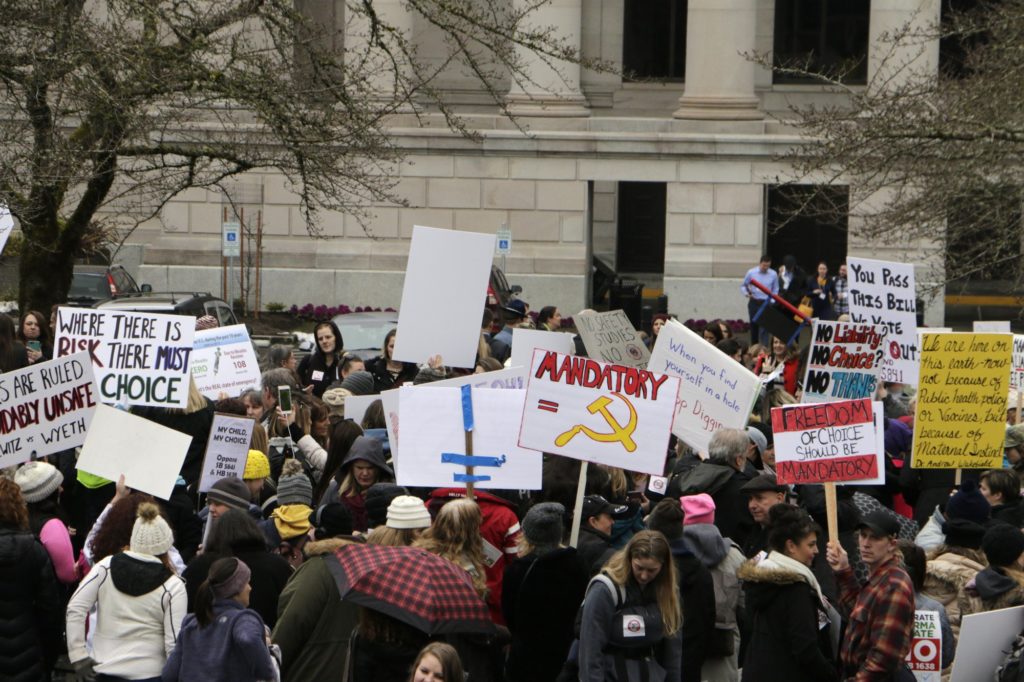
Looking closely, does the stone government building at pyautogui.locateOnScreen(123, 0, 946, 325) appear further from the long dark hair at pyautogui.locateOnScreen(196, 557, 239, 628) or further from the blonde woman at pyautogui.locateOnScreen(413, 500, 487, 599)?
the long dark hair at pyautogui.locateOnScreen(196, 557, 239, 628)

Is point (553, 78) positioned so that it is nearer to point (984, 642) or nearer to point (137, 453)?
point (137, 453)

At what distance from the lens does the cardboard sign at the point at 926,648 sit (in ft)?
25.7

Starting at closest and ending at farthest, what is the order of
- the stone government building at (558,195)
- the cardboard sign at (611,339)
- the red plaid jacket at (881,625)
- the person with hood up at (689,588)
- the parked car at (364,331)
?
1. the red plaid jacket at (881,625)
2. the person with hood up at (689,588)
3. the cardboard sign at (611,339)
4. the parked car at (364,331)
5. the stone government building at (558,195)

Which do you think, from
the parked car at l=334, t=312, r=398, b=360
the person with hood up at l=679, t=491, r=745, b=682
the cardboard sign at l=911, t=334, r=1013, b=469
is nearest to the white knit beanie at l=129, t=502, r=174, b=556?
the person with hood up at l=679, t=491, r=745, b=682

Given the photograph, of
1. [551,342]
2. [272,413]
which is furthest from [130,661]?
[551,342]

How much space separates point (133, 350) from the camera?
11.5 m

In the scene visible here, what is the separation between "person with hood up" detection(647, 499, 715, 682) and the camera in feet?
26.8

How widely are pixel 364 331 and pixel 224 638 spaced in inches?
493

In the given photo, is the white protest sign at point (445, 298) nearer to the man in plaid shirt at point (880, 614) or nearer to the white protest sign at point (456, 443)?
the white protest sign at point (456, 443)

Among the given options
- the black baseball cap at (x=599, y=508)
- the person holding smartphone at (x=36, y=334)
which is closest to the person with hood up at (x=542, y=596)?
the black baseball cap at (x=599, y=508)

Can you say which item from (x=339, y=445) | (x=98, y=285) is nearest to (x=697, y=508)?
(x=339, y=445)

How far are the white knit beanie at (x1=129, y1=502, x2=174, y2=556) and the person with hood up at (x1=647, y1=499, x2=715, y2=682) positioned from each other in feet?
7.36

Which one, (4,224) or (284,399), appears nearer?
(284,399)

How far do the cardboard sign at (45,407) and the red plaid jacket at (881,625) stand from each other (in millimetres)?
4791
